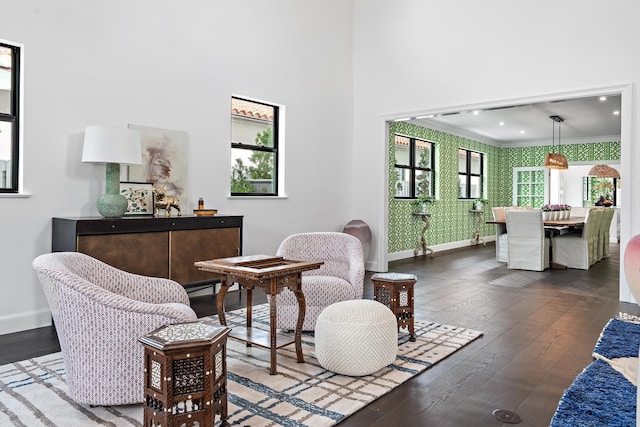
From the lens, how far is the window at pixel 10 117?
3.68 meters

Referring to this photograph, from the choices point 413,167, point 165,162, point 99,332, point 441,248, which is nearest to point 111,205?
point 165,162

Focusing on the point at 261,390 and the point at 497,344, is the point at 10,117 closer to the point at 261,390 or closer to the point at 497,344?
the point at 261,390

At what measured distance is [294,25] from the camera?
6113 mm

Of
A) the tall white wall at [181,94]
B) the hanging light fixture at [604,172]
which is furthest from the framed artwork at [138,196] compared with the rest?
the hanging light fixture at [604,172]

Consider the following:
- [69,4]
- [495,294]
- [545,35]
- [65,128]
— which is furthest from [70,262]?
[545,35]

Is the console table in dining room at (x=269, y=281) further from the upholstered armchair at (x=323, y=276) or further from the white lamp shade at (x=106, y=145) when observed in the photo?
the white lamp shade at (x=106, y=145)

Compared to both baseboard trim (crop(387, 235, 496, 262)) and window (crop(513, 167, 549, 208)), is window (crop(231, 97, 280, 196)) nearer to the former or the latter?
baseboard trim (crop(387, 235, 496, 262))

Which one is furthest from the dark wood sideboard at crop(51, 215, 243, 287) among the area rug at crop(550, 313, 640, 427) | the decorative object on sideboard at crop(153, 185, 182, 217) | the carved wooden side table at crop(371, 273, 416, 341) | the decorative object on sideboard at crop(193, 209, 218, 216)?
the area rug at crop(550, 313, 640, 427)

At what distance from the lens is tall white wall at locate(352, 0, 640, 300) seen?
16.3ft

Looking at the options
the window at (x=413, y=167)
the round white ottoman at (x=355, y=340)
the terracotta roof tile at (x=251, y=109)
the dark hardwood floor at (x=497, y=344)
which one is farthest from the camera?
the window at (x=413, y=167)

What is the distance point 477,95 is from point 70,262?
5068mm

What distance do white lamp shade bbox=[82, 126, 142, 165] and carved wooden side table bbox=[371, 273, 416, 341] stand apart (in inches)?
90.2

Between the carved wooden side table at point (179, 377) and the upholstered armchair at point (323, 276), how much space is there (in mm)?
1529

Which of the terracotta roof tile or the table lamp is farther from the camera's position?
the terracotta roof tile
